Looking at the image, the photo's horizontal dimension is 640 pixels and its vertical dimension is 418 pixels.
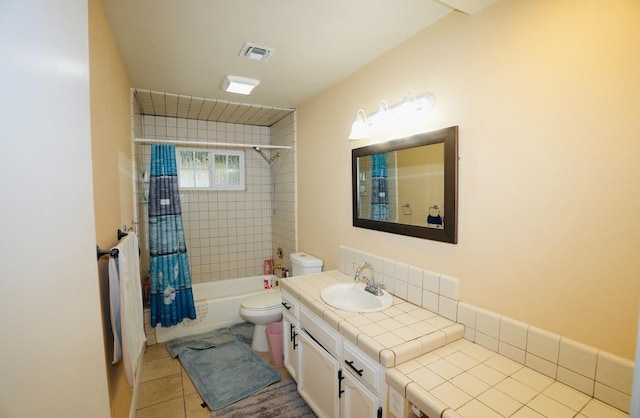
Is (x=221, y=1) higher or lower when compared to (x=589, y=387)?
higher

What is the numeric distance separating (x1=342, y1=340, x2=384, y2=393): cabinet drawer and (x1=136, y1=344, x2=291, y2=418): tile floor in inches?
43.5

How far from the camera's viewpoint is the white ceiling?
138 centimetres

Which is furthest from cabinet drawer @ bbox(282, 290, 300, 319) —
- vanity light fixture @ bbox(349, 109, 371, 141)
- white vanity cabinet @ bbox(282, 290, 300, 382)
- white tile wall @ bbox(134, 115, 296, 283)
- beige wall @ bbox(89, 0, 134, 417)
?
vanity light fixture @ bbox(349, 109, 371, 141)

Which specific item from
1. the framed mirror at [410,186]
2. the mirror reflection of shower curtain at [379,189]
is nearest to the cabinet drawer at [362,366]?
the framed mirror at [410,186]

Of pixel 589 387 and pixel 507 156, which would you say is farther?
pixel 507 156

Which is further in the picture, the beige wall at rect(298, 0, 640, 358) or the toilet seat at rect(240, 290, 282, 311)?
the toilet seat at rect(240, 290, 282, 311)

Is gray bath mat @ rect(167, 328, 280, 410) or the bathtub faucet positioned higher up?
the bathtub faucet

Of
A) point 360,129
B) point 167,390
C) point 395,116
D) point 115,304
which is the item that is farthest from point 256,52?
point 167,390

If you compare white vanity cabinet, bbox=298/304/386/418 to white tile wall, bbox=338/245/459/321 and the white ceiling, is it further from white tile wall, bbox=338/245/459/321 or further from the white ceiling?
the white ceiling

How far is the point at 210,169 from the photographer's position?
357 cm

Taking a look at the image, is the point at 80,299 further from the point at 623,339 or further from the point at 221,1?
the point at 623,339

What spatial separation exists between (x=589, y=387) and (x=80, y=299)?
68.7 inches

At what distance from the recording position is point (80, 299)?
870mm

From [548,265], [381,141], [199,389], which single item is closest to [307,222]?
[381,141]
